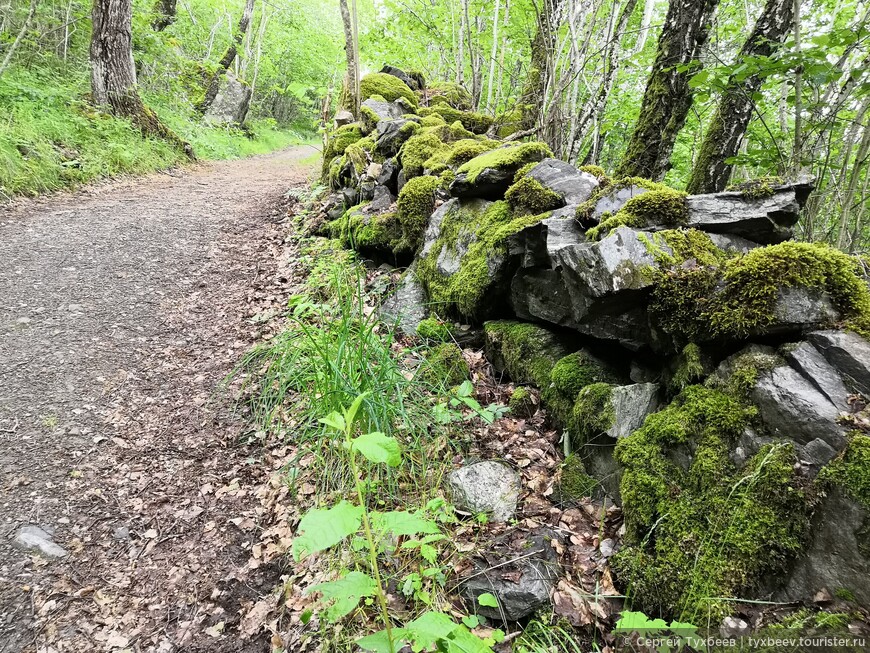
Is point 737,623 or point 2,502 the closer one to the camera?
point 737,623

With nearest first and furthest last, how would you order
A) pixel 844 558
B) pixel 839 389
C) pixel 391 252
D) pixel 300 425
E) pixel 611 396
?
pixel 844 558 < pixel 839 389 < pixel 611 396 < pixel 300 425 < pixel 391 252

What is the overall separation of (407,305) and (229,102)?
19.1 metres

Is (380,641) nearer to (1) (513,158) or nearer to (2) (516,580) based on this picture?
(2) (516,580)

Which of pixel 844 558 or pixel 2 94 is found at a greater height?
pixel 2 94

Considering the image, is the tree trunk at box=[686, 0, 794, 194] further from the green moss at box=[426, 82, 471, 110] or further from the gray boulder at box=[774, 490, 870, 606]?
the green moss at box=[426, 82, 471, 110]

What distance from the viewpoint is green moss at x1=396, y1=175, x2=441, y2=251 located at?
5328 millimetres

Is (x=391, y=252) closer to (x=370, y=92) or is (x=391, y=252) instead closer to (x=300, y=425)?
(x=300, y=425)

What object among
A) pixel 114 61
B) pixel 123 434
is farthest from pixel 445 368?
pixel 114 61

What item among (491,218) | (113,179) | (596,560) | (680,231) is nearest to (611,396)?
(596,560)

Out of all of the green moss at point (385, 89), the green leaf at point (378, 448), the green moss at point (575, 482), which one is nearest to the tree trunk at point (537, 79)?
the green moss at point (385, 89)

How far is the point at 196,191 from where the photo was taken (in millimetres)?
9930

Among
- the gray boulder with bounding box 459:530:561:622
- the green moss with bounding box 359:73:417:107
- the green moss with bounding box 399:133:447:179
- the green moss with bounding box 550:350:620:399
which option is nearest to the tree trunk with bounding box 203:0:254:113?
the green moss with bounding box 359:73:417:107

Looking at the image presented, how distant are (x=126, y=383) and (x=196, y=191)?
23.4ft

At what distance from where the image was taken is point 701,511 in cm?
215
